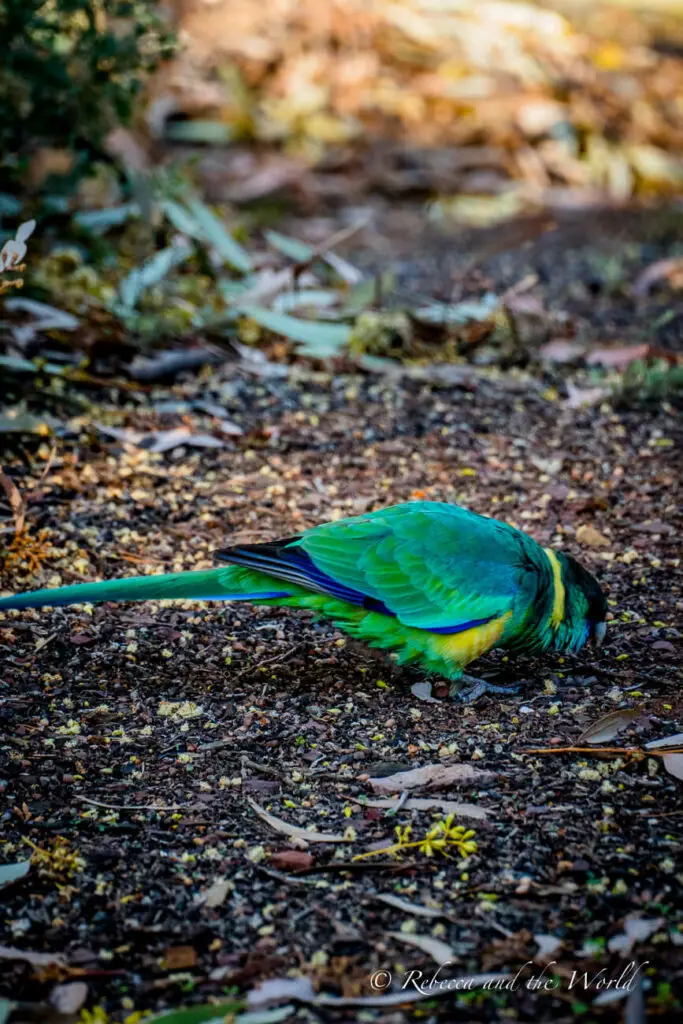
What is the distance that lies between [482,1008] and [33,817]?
102cm

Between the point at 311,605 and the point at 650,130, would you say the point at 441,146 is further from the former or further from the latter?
the point at 311,605

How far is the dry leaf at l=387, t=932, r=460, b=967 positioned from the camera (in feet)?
6.35

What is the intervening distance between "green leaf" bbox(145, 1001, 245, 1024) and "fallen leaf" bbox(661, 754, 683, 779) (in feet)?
3.53

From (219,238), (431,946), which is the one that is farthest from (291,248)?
(431,946)

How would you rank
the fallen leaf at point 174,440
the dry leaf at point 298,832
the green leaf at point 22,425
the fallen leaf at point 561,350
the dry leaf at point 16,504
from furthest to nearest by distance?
the fallen leaf at point 561,350
the fallen leaf at point 174,440
the green leaf at point 22,425
the dry leaf at point 16,504
the dry leaf at point 298,832

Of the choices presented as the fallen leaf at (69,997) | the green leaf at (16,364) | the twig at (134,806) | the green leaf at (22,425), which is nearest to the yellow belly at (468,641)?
the twig at (134,806)

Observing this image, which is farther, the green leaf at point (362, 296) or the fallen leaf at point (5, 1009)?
the green leaf at point (362, 296)

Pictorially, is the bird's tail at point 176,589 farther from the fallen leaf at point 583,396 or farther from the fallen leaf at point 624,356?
the fallen leaf at point 624,356

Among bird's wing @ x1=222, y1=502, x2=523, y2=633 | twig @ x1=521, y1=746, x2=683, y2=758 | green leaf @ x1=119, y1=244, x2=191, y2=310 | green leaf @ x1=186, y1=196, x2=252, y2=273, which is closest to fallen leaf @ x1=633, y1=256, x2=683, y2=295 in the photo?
green leaf @ x1=186, y1=196, x2=252, y2=273

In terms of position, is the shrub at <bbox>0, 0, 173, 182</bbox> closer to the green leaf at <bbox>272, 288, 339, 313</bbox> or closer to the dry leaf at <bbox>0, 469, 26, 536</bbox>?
the green leaf at <bbox>272, 288, 339, 313</bbox>

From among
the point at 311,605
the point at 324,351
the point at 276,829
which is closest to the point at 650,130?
the point at 324,351

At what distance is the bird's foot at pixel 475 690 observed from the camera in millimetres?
2778

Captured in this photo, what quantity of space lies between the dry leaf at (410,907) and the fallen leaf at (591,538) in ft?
5.40

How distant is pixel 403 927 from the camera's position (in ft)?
6.64
